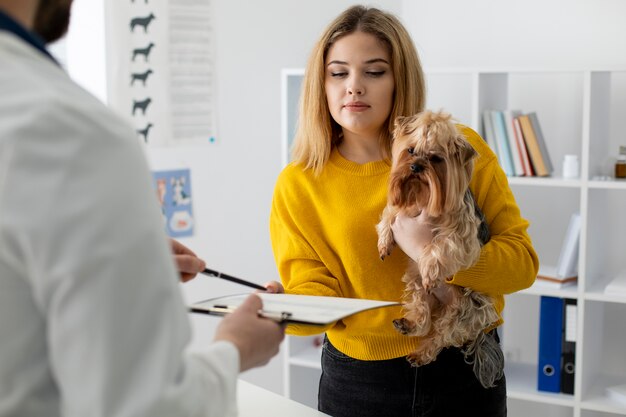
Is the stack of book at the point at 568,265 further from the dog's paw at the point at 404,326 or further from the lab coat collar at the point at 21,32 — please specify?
the lab coat collar at the point at 21,32

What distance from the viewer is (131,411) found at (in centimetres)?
74

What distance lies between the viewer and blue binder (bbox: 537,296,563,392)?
3.39 m

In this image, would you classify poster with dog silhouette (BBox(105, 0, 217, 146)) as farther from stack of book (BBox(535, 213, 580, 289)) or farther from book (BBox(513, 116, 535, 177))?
stack of book (BBox(535, 213, 580, 289))

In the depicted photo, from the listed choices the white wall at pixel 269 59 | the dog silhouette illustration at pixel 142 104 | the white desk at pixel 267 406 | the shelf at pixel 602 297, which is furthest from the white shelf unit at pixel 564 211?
the white desk at pixel 267 406

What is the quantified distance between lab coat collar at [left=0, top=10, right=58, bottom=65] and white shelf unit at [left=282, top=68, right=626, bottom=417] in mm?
2763

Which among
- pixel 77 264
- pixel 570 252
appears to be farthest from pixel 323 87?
pixel 570 252

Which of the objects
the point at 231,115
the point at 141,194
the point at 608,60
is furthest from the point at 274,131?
the point at 141,194

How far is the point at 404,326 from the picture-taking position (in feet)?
6.48

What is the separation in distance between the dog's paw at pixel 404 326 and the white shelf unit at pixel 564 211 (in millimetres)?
1543

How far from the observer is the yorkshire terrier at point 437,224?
75.7 inches

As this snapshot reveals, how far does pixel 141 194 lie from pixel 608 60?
3.30 meters

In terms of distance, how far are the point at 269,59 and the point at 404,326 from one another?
2.40 meters

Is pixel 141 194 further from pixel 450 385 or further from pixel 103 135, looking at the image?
pixel 450 385

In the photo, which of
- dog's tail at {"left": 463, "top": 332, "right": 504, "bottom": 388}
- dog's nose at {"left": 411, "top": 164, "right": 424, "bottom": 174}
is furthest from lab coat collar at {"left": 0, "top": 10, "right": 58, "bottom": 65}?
dog's tail at {"left": 463, "top": 332, "right": 504, "bottom": 388}
